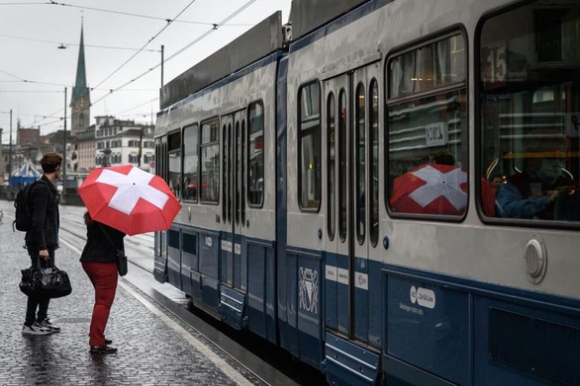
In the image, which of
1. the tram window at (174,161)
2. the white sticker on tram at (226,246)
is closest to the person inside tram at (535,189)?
the white sticker on tram at (226,246)

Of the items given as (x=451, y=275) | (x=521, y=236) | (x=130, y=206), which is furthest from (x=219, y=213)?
(x=521, y=236)

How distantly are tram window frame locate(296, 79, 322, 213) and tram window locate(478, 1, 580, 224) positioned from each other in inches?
106

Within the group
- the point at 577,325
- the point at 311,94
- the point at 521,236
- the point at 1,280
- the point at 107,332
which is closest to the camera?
the point at 577,325

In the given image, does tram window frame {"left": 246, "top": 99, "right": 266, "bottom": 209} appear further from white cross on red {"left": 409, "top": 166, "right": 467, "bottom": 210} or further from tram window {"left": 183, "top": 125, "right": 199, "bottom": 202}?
white cross on red {"left": 409, "top": 166, "right": 467, "bottom": 210}

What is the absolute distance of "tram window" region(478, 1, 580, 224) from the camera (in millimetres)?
4289

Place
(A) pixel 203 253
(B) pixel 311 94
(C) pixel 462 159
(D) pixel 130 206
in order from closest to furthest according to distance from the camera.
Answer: (C) pixel 462 159, (B) pixel 311 94, (D) pixel 130 206, (A) pixel 203 253

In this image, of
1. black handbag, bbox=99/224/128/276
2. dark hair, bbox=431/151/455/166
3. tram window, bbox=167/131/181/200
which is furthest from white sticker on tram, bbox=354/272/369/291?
tram window, bbox=167/131/181/200

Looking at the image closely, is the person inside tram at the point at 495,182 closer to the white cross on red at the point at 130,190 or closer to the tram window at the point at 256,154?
the tram window at the point at 256,154

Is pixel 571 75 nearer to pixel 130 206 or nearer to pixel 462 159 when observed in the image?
pixel 462 159

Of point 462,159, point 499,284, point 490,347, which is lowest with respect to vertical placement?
point 490,347

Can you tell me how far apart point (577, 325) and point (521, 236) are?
58 centimetres

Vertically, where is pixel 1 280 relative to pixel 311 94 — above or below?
below

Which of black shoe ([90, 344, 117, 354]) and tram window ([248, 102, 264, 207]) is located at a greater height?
tram window ([248, 102, 264, 207])

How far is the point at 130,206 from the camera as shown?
922cm
